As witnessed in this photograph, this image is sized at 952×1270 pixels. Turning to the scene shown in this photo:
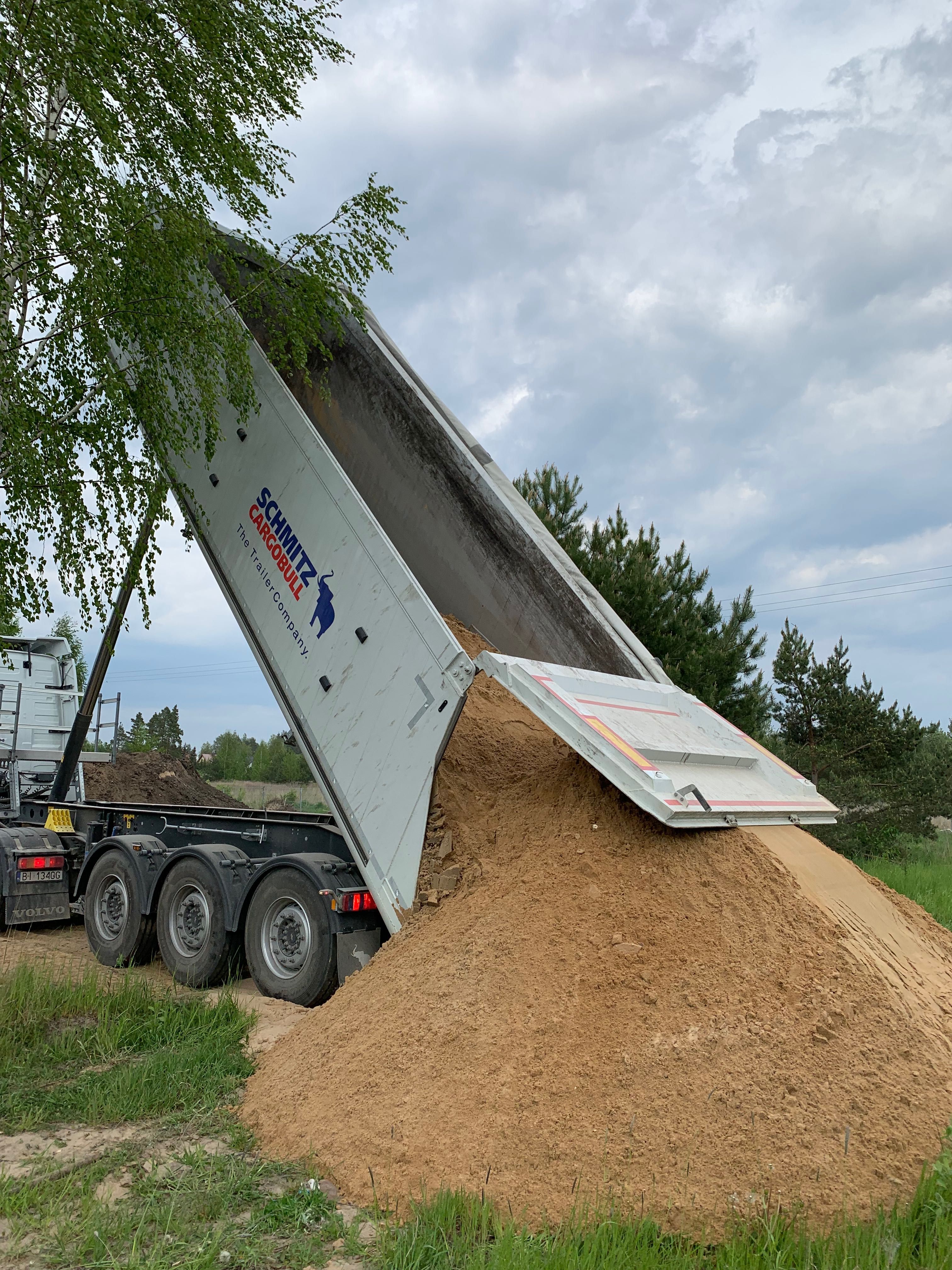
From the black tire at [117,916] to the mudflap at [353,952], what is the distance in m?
2.35

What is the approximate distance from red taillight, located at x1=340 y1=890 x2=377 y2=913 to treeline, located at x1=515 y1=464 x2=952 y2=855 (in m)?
8.39

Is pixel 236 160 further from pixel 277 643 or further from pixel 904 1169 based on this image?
pixel 904 1169

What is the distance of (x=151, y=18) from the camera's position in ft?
21.0

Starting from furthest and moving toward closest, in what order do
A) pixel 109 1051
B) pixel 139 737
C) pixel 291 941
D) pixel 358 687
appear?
pixel 139 737
pixel 291 941
pixel 358 687
pixel 109 1051

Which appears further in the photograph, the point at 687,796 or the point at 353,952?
the point at 353,952

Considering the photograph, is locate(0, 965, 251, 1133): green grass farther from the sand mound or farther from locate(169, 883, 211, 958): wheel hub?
locate(169, 883, 211, 958): wheel hub

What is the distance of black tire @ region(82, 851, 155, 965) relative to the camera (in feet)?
22.8

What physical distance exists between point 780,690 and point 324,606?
12669 millimetres

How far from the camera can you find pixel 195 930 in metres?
6.53

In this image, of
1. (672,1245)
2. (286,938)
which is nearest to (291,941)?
(286,938)

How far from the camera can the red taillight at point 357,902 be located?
5.28m

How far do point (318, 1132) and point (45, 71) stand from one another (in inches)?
243

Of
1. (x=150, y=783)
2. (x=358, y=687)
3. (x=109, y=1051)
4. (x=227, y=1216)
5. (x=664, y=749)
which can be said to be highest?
(x=358, y=687)

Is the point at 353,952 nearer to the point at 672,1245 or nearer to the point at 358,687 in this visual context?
the point at 358,687
